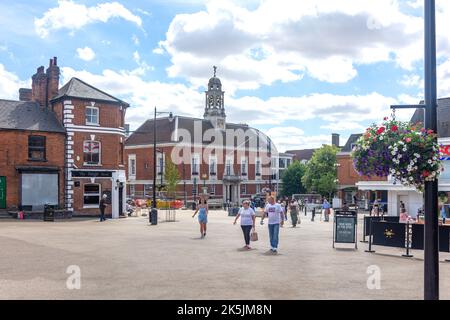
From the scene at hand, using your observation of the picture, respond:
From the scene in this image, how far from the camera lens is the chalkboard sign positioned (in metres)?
17.6

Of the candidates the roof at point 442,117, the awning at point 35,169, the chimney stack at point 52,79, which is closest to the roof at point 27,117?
the chimney stack at point 52,79

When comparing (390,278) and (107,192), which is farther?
(107,192)

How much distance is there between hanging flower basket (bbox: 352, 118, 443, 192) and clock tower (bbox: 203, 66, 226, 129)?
6950 cm

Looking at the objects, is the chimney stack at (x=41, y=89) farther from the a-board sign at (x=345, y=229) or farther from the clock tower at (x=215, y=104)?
the clock tower at (x=215, y=104)

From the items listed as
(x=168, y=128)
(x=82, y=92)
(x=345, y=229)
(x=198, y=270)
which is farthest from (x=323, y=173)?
(x=198, y=270)

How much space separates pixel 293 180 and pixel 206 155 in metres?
17.2

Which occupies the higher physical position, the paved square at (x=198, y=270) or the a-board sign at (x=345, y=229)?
the a-board sign at (x=345, y=229)

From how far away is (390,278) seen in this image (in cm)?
1177

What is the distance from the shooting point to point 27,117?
111 feet

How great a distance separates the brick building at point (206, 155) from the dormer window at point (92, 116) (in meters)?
30.0

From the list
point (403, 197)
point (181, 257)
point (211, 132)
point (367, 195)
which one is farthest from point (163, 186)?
point (181, 257)

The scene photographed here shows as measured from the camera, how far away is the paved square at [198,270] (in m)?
9.86
